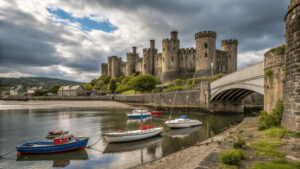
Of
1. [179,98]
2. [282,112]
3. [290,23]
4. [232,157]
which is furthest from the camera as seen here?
[179,98]

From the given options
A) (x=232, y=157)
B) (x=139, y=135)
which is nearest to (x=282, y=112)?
(x=232, y=157)

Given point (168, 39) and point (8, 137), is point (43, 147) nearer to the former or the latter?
point (8, 137)

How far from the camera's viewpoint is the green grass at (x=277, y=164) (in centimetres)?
527

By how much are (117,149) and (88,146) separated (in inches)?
92.4

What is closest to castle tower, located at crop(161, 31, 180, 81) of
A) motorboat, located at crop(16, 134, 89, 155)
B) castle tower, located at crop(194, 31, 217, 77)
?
castle tower, located at crop(194, 31, 217, 77)

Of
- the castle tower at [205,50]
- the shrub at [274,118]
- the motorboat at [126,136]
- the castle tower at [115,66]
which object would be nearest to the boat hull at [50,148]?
the motorboat at [126,136]

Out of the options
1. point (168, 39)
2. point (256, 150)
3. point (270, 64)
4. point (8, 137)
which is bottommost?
point (8, 137)

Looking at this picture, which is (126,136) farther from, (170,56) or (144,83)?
(170,56)

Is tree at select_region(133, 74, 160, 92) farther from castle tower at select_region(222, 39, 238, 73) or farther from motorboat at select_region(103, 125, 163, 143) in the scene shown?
motorboat at select_region(103, 125, 163, 143)

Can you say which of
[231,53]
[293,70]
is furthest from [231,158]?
[231,53]

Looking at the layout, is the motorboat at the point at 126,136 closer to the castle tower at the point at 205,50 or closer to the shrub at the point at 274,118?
the shrub at the point at 274,118

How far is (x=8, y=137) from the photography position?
17469mm

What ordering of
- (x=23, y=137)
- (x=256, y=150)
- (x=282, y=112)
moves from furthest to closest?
1. (x=23, y=137)
2. (x=282, y=112)
3. (x=256, y=150)

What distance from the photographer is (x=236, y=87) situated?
21141mm
